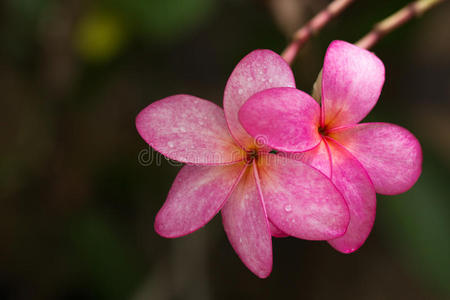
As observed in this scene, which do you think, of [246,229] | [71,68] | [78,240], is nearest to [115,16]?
[71,68]

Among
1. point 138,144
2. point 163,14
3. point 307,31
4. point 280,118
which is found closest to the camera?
point 280,118

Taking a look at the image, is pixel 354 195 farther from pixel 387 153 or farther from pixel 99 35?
pixel 99 35

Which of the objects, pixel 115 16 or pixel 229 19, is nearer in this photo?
pixel 115 16

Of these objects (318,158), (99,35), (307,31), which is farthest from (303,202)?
(99,35)

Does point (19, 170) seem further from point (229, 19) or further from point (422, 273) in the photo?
point (422, 273)

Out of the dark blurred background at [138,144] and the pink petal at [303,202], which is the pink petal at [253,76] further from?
the dark blurred background at [138,144]

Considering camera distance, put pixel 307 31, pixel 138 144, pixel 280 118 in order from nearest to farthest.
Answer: pixel 280 118
pixel 307 31
pixel 138 144
